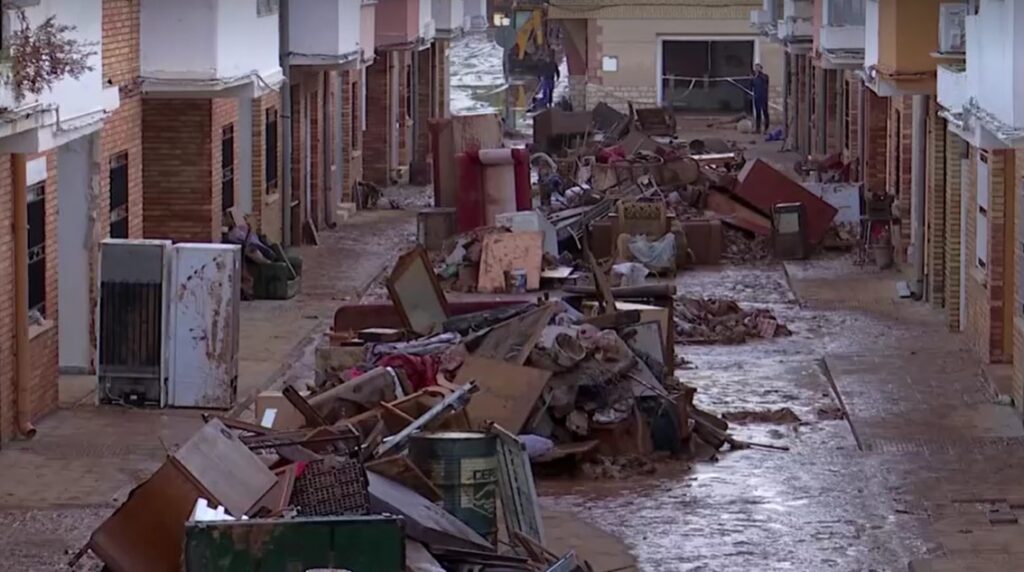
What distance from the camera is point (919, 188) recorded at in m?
27.6

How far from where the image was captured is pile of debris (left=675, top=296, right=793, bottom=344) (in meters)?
23.9

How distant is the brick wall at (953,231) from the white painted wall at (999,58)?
11.0 feet

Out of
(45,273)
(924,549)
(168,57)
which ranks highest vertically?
(168,57)

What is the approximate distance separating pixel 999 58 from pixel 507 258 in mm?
9555

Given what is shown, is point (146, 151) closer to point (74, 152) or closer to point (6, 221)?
point (74, 152)

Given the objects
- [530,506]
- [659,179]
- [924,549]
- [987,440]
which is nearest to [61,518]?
[530,506]

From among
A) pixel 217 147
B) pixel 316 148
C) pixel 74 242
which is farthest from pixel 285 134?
pixel 74 242

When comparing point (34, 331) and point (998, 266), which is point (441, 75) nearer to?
point (998, 266)

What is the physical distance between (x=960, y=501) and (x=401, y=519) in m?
5.72

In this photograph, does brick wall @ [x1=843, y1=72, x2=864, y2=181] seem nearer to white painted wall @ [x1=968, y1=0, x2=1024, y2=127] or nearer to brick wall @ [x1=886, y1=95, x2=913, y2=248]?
brick wall @ [x1=886, y1=95, x2=913, y2=248]

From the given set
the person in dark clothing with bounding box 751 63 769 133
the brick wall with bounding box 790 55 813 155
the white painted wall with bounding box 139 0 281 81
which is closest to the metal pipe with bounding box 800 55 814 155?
the brick wall with bounding box 790 55 813 155

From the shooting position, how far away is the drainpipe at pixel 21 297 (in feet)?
58.1

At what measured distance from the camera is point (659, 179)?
34.0m

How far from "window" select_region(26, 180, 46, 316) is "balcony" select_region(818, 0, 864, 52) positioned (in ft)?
55.3
